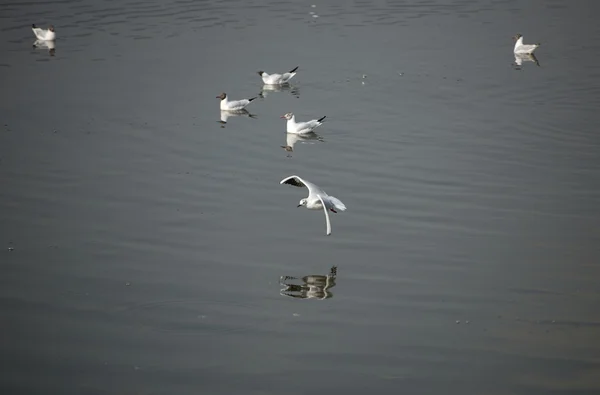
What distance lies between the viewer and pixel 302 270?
13102mm

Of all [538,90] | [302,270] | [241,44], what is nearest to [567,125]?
[538,90]

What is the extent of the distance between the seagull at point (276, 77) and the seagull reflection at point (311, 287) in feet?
44.1

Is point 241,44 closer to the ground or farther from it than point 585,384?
farther from it

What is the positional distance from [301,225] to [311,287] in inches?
105

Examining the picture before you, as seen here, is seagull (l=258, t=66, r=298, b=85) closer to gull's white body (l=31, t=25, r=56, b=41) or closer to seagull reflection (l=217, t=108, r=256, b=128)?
seagull reflection (l=217, t=108, r=256, b=128)

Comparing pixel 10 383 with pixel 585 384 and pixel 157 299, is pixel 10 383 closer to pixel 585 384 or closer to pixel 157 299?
pixel 157 299

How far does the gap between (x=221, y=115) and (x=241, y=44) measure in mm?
9347

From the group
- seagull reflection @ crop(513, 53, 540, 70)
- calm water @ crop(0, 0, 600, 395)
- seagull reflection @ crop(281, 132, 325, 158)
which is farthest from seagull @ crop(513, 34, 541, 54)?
seagull reflection @ crop(281, 132, 325, 158)

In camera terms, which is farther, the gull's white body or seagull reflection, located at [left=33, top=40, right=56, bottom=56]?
the gull's white body

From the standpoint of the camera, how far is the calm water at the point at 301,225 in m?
10.6

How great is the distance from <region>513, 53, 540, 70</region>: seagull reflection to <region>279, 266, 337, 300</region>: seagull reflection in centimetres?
1698

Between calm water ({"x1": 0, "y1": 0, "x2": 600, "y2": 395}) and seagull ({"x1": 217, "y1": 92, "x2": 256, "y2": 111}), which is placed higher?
seagull ({"x1": 217, "y1": 92, "x2": 256, "y2": 111})

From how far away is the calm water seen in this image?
1062 centimetres

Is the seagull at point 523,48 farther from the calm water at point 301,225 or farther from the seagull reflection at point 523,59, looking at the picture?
the calm water at point 301,225
